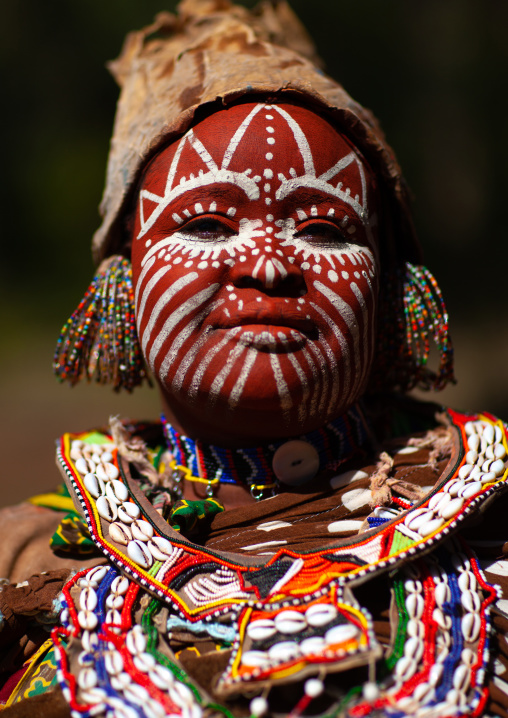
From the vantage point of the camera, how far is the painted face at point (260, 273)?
161 centimetres

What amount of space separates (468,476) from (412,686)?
57 centimetres

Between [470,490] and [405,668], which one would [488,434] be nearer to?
[470,490]

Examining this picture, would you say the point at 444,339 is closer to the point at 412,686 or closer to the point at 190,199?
the point at 190,199

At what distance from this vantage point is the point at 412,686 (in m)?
1.26

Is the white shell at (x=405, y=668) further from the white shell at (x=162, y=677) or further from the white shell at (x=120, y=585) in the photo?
the white shell at (x=120, y=585)

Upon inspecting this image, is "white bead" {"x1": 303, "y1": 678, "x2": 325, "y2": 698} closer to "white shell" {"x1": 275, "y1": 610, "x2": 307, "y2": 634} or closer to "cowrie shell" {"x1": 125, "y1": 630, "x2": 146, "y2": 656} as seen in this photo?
"white shell" {"x1": 275, "y1": 610, "x2": 307, "y2": 634}

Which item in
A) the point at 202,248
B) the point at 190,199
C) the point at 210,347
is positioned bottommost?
the point at 210,347

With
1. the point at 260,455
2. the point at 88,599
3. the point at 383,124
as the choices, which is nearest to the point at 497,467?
the point at 260,455

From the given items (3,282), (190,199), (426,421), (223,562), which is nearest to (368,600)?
(223,562)

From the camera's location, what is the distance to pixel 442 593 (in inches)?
56.6

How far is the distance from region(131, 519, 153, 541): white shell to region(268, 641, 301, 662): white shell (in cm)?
47

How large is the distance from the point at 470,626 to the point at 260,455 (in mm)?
705

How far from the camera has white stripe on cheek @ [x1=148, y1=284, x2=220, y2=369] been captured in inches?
64.9

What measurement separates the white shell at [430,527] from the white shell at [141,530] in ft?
2.22
